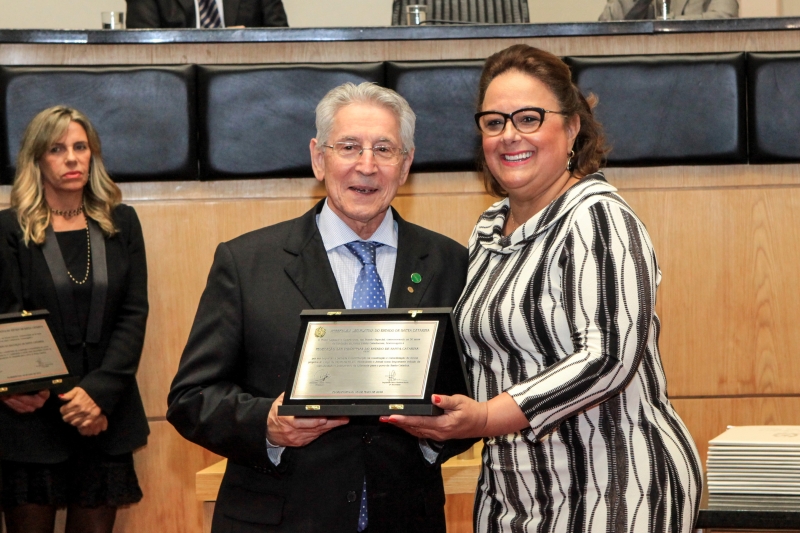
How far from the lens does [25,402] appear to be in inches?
120

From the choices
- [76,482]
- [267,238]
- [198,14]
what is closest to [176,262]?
[76,482]

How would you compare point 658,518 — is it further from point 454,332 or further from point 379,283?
point 379,283

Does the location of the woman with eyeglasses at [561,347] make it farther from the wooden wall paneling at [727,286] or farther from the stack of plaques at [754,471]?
the wooden wall paneling at [727,286]

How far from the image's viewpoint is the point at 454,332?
1.67m

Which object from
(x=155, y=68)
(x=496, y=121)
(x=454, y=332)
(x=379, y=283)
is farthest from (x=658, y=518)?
(x=155, y=68)

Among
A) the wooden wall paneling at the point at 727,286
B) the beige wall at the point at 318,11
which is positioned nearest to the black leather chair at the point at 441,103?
the wooden wall paneling at the point at 727,286

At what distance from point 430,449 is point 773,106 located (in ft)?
7.19

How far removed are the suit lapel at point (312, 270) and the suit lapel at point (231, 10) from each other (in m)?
3.09

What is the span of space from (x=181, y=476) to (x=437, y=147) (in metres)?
1.51

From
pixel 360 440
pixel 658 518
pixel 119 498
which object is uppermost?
pixel 360 440

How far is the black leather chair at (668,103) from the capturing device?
335 cm

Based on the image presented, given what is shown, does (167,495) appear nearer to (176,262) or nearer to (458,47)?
(176,262)

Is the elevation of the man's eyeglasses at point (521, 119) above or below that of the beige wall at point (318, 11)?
below

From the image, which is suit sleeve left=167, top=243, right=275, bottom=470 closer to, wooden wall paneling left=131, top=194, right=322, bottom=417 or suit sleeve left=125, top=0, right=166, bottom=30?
wooden wall paneling left=131, top=194, right=322, bottom=417
